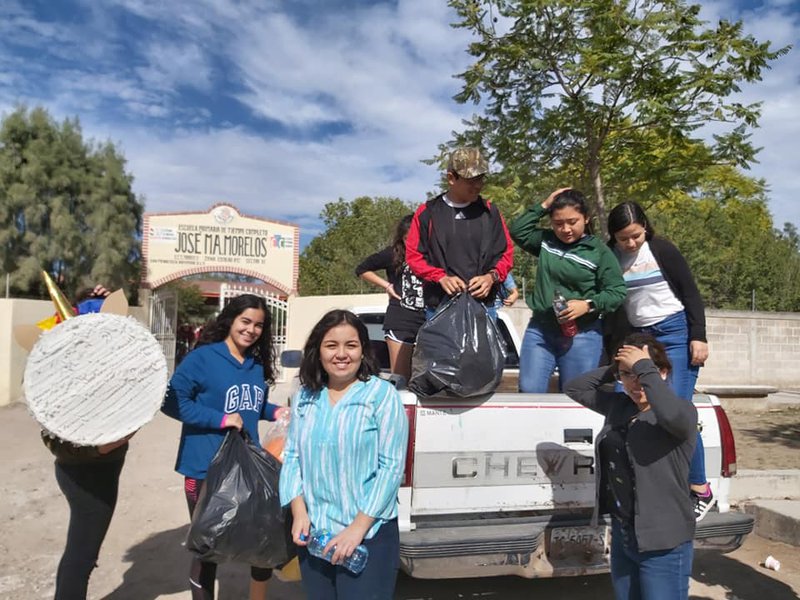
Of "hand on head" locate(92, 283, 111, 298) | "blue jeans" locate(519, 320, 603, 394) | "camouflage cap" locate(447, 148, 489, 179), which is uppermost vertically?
"camouflage cap" locate(447, 148, 489, 179)

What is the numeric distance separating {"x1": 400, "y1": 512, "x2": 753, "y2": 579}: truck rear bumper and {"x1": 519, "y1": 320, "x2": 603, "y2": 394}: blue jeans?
2.59ft

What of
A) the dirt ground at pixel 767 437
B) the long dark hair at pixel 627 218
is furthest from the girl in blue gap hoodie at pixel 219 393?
the dirt ground at pixel 767 437

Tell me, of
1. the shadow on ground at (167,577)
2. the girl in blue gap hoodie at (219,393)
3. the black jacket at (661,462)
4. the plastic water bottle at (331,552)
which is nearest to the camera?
the plastic water bottle at (331,552)

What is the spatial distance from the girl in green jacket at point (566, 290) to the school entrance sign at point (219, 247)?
14.7 metres

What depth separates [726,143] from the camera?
8883mm

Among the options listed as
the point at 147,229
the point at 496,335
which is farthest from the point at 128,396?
the point at 147,229

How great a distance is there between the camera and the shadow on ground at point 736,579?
3.87 m

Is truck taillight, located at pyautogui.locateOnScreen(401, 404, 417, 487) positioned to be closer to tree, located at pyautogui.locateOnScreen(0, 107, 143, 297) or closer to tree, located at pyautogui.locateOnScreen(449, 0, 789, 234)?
tree, located at pyautogui.locateOnScreen(449, 0, 789, 234)

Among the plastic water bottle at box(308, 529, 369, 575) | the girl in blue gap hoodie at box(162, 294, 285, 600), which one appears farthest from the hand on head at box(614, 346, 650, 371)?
the girl in blue gap hoodie at box(162, 294, 285, 600)

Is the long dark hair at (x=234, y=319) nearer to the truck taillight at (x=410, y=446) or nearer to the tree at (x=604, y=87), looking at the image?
the truck taillight at (x=410, y=446)

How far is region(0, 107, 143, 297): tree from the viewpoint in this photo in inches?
900

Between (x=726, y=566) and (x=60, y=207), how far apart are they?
24282mm

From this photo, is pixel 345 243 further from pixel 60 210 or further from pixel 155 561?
pixel 155 561

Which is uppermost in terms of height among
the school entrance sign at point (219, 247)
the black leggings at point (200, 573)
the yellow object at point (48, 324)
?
the school entrance sign at point (219, 247)
